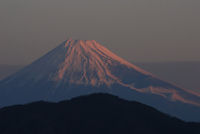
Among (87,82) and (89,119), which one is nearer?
(89,119)

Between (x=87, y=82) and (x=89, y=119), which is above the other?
(x=87, y=82)

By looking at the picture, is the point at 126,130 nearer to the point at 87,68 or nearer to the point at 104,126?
the point at 104,126

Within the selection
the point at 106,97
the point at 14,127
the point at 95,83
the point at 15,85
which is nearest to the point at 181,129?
the point at 106,97

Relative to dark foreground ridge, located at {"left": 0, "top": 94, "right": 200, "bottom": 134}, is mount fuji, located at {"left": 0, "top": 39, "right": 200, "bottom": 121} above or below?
above

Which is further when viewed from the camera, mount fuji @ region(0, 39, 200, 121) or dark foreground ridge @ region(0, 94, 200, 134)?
mount fuji @ region(0, 39, 200, 121)
